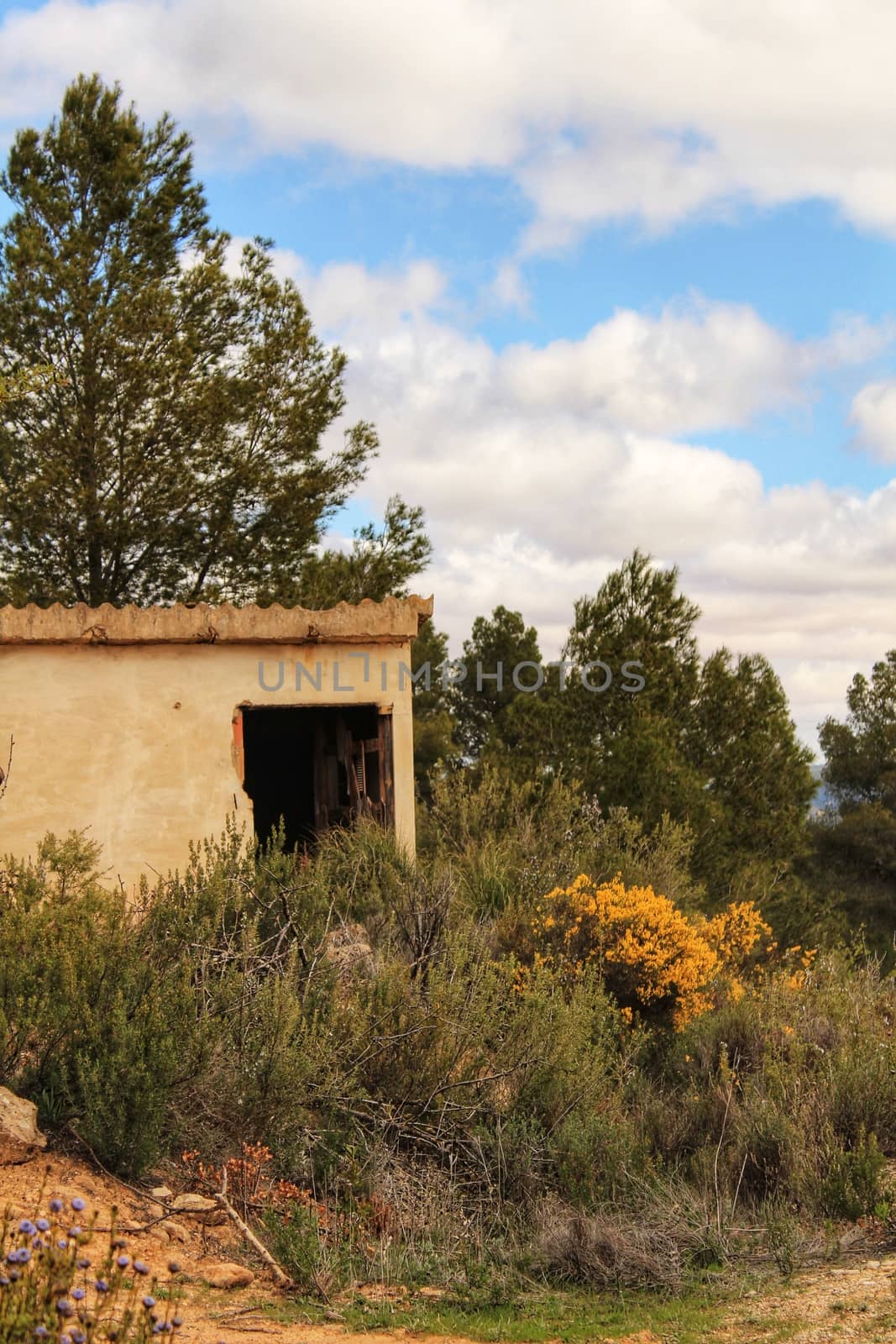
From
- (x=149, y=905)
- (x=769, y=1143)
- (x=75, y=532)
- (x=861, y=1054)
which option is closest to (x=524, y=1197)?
(x=769, y=1143)

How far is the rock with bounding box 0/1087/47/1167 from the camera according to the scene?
17.5 feet

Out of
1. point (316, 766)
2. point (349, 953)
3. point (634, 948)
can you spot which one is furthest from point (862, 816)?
point (349, 953)

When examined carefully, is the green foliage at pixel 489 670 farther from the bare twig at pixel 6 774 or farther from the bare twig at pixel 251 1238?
the bare twig at pixel 251 1238

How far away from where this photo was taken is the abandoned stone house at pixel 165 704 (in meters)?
9.85

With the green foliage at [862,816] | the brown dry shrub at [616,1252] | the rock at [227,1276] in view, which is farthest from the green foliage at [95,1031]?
the green foliage at [862,816]

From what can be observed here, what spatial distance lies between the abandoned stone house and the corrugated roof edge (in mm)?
11

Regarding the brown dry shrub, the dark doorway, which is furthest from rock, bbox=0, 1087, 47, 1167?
the dark doorway

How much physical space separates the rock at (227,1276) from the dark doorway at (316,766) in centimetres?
378

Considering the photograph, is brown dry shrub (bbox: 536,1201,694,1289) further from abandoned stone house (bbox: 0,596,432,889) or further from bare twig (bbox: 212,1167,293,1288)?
abandoned stone house (bbox: 0,596,432,889)

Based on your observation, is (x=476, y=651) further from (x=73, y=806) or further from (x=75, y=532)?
(x=73, y=806)

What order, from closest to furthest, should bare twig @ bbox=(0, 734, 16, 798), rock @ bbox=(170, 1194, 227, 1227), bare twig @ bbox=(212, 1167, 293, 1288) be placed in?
bare twig @ bbox=(212, 1167, 293, 1288), rock @ bbox=(170, 1194, 227, 1227), bare twig @ bbox=(0, 734, 16, 798)

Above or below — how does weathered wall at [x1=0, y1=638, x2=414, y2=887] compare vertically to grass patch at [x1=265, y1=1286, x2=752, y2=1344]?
above

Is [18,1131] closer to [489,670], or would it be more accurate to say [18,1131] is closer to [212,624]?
[212,624]

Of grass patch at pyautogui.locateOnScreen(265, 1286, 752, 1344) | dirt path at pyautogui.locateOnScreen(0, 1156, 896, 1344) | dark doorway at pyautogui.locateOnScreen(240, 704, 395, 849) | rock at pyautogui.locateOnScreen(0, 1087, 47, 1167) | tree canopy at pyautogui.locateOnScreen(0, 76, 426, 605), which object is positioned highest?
tree canopy at pyautogui.locateOnScreen(0, 76, 426, 605)
